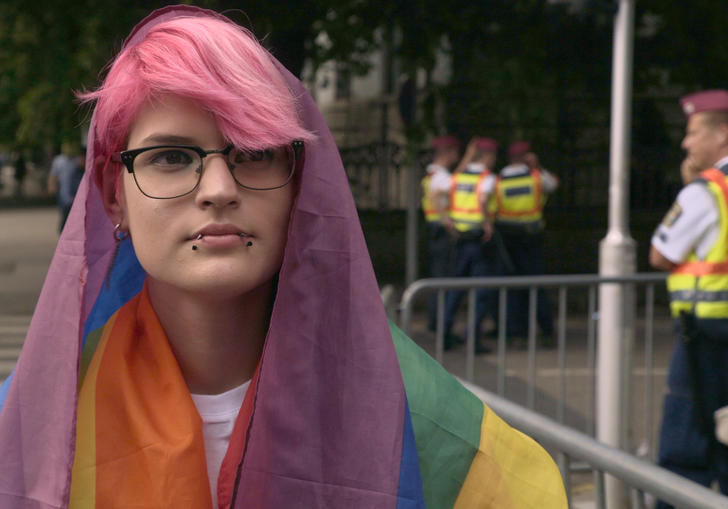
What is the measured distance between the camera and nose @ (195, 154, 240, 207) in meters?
1.53

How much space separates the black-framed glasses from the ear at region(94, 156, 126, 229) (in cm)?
7

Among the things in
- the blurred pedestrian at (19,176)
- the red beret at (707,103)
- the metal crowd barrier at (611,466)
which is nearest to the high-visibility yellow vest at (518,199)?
the red beret at (707,103)

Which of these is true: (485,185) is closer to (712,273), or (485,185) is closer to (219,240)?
(712,273)

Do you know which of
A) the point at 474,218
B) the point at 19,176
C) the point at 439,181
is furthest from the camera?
the point at 19,176

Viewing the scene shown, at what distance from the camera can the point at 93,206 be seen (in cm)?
167

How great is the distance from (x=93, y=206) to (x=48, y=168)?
39858 millimetres

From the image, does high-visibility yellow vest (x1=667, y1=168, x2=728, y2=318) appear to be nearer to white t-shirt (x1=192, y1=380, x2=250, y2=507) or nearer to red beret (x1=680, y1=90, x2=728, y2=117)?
red beret (x1=680, y1=90, x2=728, y2=117)

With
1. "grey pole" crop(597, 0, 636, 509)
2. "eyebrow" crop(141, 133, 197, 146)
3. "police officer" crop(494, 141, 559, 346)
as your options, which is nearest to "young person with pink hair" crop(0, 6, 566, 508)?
"eyebrow" crop(141, 133, 197, 146)

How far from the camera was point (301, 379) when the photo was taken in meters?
1.53

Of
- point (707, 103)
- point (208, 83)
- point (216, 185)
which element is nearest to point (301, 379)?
point (216, 185)

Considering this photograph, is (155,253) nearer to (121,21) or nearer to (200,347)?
(200,347)

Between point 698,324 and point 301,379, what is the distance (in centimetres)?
329

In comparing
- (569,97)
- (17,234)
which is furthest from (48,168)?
(569,97)

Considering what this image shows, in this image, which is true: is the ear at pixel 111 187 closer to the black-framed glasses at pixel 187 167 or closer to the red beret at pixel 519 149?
the black-framed glasses at pixel 187 167
